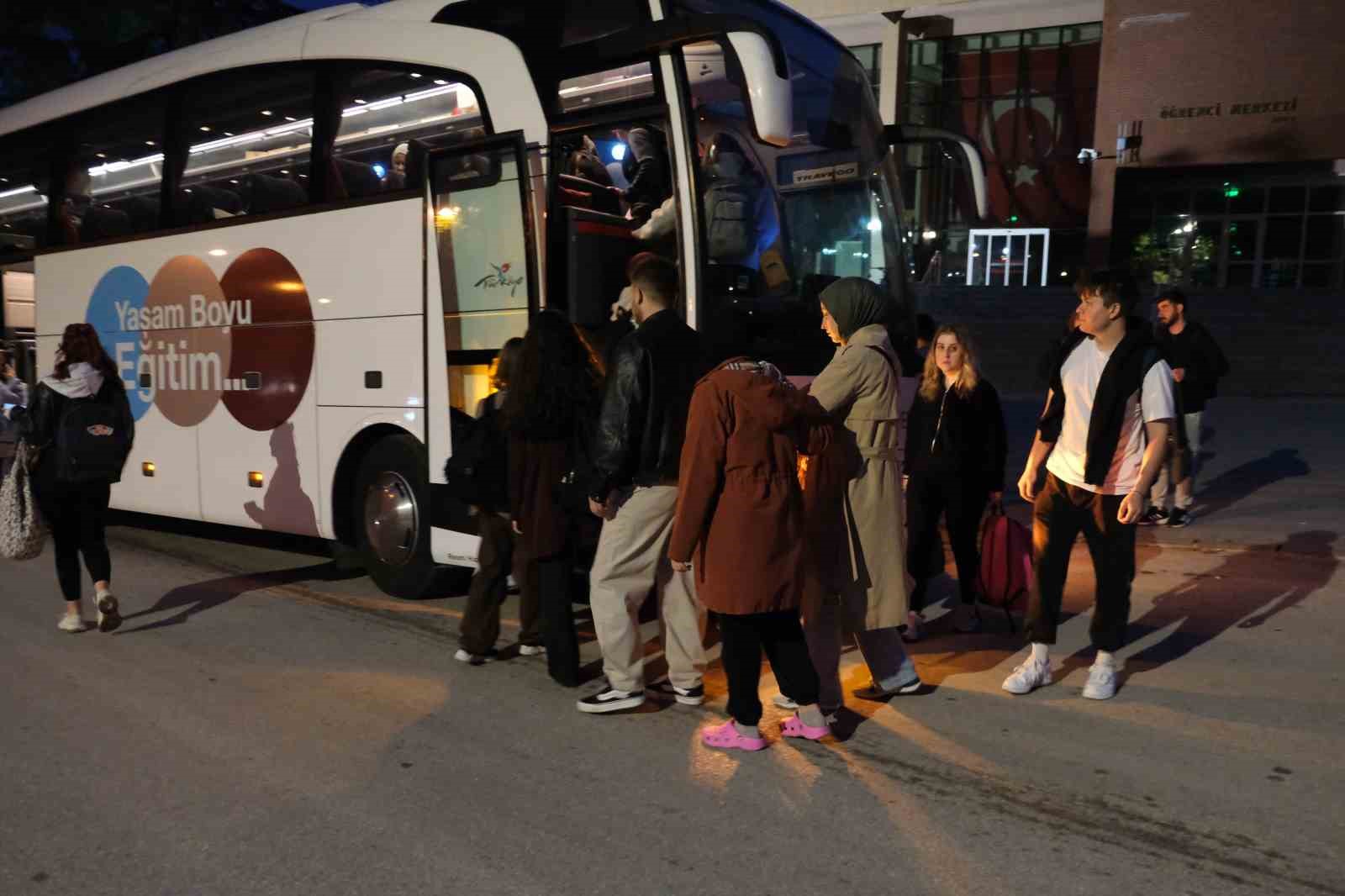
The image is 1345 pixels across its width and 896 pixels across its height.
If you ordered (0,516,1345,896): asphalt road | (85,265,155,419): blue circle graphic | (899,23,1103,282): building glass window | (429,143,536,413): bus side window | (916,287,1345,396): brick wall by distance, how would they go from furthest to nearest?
(899,23,1103,282): building glass window < (916,287,1345,396): brick wall < (85,265,155,419): blue circle graphic < (429,143,536,413): bus side window < (0,516,1345,896): asphalt road

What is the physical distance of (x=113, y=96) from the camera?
29.2ft

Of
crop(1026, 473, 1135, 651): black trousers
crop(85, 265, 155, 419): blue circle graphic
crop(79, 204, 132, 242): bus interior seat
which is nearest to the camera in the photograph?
crop(1026, 473, 1135, 651): black trousers

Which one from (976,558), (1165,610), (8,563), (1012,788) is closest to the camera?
(1012,788)

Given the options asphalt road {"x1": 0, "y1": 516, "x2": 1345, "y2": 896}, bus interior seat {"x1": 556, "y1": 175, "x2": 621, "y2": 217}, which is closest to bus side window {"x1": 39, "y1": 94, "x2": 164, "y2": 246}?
asphalt road {"x1": 0, "y1": 516, "x2": 1345, "y2": 896}

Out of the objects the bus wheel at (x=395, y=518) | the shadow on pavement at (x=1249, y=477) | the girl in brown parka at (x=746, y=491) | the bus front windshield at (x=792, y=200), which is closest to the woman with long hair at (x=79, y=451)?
the bus wheel at (x=395, y=518)

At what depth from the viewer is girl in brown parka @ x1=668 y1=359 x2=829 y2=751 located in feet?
13.3

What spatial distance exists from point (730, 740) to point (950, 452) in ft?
7.70

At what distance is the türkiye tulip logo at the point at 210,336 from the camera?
7.43 metres

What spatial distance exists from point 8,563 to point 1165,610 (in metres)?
8.24

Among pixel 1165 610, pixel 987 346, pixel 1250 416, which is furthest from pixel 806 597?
pixel 987 346

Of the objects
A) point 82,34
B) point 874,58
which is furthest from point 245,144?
point 874,58

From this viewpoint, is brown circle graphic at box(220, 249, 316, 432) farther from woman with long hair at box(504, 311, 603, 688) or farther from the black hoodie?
the black hoodie

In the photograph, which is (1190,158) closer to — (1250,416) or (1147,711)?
(1250,416)

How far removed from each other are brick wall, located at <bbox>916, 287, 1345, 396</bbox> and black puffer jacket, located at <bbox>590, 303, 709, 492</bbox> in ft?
56.4
